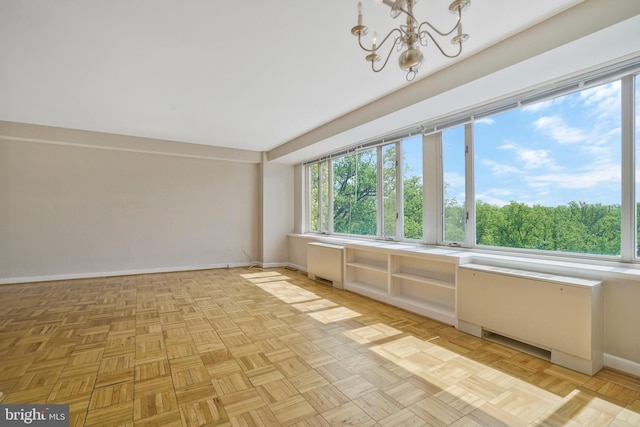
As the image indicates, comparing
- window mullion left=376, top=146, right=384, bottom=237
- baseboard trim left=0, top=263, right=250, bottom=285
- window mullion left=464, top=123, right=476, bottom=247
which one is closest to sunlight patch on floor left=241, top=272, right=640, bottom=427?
window mullion left=464, top=123, right=476, bottom=247

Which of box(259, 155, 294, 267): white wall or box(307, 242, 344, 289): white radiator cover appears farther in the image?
box(259, 155, 294, 267): white wall

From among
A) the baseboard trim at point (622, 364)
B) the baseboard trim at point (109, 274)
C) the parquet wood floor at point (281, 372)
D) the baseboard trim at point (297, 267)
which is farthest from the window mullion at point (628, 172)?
the baseboard trim at point (109, 274)

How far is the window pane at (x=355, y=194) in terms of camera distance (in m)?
4.84

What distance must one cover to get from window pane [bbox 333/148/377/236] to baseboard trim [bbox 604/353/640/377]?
293 centimetres

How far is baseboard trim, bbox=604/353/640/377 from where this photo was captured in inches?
84.2

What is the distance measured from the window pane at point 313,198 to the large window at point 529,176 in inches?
78.8

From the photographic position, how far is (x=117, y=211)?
213 inches

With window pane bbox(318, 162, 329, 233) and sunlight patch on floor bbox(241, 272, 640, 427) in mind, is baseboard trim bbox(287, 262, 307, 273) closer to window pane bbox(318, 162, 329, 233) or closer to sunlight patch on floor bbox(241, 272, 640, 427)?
window pane bbox(318, 162, 329, 233)

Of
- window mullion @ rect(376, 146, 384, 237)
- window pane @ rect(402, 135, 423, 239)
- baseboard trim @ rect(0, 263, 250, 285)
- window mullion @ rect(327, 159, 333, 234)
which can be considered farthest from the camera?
window mullion @ rect(327, 159, 333, 234)

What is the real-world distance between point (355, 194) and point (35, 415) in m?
4.42

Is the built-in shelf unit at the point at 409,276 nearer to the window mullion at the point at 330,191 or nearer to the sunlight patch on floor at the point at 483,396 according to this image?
the sunlight patch on floor at the point at 483,396

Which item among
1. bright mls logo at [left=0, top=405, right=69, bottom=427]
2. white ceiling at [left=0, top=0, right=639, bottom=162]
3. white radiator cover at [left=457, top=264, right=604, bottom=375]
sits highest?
white ceiling at [left=0, top=0, right=639, bottom=162]

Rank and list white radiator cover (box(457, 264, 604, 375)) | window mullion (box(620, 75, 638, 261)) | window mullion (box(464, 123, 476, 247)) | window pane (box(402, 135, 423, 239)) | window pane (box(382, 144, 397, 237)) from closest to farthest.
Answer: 1. white radiator cover (box(457, 264, 604, 375))
2. window mullion (box(620, 75, 638, 261))
3. window mullion (box(464, 123, 476, 247))
4. window pane (box(402, 135, 423, 239))
5. window pane (box(382, 144, 397, 237))

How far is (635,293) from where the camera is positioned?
2.16 meters
